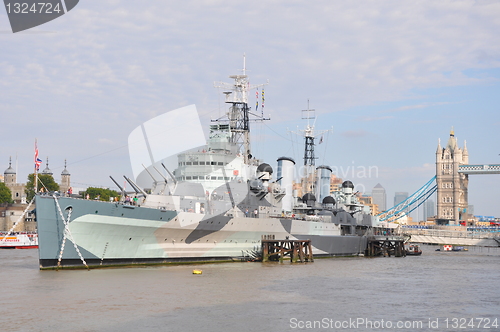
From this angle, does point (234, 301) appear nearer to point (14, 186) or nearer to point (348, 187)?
point (348, 187)

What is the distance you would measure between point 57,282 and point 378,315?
11533 millimetres

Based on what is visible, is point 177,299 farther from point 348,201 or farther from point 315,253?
point 348,201

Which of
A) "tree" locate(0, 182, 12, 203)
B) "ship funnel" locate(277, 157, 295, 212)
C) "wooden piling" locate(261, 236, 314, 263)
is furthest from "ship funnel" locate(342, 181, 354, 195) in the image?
"tree" locate(0, 182, 12, 203)

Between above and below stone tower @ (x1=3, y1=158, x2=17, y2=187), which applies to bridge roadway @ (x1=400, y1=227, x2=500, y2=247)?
below

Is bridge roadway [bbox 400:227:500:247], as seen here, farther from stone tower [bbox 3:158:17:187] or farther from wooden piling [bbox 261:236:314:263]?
stone tower [bbox 3:158:17:187]

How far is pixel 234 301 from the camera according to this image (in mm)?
17922

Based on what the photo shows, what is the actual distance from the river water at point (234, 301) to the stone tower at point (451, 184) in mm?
100857

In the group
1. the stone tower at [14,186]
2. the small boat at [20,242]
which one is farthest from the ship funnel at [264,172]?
the stone tower at [14,186]

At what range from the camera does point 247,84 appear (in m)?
37.0

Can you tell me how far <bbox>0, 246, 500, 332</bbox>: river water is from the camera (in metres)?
14.6

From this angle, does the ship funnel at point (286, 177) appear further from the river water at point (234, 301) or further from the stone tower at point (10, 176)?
the stone tower at point (10, 176)

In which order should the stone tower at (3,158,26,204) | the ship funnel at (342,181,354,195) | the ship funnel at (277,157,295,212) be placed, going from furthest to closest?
1. the stone tower at (3,158,26,204)
2. the ship funnel at (342,181,354,195)
3. the ship funnel at (277,157,295,212)

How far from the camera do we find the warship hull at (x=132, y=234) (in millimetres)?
23359

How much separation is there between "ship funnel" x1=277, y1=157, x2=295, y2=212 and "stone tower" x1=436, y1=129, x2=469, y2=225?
8558cm
